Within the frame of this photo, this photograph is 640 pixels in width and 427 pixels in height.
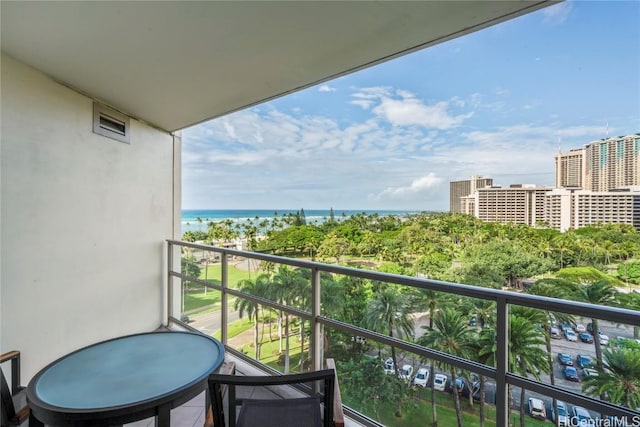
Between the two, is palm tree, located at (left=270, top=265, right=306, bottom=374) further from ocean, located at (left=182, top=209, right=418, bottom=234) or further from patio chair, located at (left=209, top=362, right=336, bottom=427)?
ocean, located at (left=182, top=209, right=418, bottom=234)

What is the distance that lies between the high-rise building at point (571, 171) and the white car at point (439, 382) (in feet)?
64.0

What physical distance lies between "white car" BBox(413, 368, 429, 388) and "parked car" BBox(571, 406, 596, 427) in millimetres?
750

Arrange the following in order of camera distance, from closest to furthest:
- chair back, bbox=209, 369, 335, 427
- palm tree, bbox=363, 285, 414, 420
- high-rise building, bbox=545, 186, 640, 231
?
chair back, bbox=209, 369, 335, 427
palm tree, bbox=363, 285, 414, 420
high-rise building, bbox=545, 186, 640, 231

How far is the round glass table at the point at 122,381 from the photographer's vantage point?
4.35 ft

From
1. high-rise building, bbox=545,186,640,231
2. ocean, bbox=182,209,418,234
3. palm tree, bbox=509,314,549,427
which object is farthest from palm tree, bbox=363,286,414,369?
ocean, bbox=182,209,418,234

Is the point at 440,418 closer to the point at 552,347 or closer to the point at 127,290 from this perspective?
the point at 552,347

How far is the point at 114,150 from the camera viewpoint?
3312mm

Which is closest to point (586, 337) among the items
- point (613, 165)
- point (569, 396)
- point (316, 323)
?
point (569, 396)

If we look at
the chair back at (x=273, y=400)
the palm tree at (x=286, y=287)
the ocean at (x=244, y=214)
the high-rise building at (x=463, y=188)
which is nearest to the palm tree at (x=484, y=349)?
the chair back at (x=273, y=400)

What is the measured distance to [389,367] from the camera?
89.6 inches

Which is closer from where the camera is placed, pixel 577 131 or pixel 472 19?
pixel 472 19

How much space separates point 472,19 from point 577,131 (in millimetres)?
30549

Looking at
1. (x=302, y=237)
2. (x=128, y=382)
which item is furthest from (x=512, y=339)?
(x=302, y=237)

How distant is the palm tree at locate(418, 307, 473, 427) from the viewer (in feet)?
6.13
